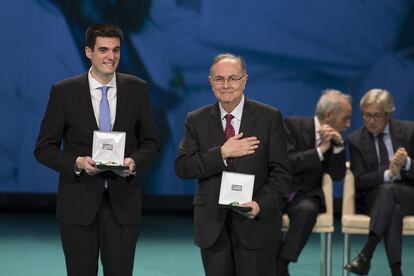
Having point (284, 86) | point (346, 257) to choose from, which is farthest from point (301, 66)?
point (346, 257)

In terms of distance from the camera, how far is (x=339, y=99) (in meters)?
5.93

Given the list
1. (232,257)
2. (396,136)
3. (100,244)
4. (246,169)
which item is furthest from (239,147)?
(396,136)

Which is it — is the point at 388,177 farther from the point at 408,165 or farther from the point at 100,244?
the point at 100,244

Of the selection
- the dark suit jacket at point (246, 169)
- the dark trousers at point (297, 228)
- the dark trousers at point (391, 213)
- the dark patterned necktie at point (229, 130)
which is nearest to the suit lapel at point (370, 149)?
the dark trousers at point (391, 213)

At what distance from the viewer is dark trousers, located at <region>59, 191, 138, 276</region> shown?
3.84m

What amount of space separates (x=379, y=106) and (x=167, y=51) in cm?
286

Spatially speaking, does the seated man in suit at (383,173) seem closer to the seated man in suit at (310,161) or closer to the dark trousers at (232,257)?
the seated man in suit at (310,161)

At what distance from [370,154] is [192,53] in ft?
9.02

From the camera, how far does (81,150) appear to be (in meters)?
3.88

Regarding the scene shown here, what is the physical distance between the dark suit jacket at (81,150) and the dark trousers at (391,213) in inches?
87.1

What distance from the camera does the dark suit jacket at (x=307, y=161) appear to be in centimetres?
579

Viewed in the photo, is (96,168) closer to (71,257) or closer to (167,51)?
(71,257)

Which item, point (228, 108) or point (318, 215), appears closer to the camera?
point (228, 108)

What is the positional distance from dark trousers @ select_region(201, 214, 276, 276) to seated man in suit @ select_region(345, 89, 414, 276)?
5.85ft
